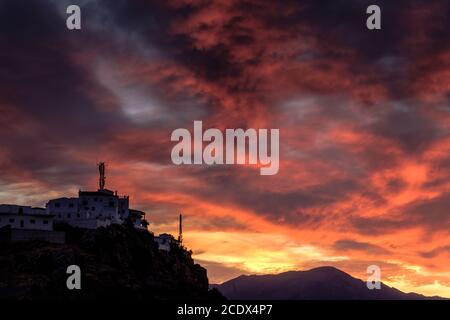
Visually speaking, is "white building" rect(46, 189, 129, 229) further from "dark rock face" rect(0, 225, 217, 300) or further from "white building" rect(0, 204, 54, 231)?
"white building" rect(0, 204, 54, 231)

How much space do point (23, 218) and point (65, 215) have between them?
14691 millimetres

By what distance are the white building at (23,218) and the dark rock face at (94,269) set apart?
6.19 metres

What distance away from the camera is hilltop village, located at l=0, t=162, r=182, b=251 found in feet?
548

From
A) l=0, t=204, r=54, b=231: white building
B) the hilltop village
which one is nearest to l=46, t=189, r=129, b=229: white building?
the hilltop village

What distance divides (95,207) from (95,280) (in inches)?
1391

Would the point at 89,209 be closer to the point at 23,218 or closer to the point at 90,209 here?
the point at 90,209

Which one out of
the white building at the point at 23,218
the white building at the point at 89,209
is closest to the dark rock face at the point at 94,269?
the white building at the point at 89,209

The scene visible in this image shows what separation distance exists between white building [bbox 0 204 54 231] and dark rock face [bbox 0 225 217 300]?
6.19m

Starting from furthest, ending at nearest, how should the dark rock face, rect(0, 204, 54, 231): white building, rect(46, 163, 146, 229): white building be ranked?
1. rect(46, 163, 146, 229): white building
2. rect(0, 204, 54, 231): white building
3. the dark rock face

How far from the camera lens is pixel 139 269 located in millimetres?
178750

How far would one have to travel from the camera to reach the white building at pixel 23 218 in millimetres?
166750

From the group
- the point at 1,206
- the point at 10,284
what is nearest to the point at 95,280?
the point at 10,284

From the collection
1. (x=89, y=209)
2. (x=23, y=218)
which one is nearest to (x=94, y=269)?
(x=23, y=218)

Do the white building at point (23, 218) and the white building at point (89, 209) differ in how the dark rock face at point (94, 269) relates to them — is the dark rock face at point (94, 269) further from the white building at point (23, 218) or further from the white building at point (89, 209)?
the white building at point (23, 218)
